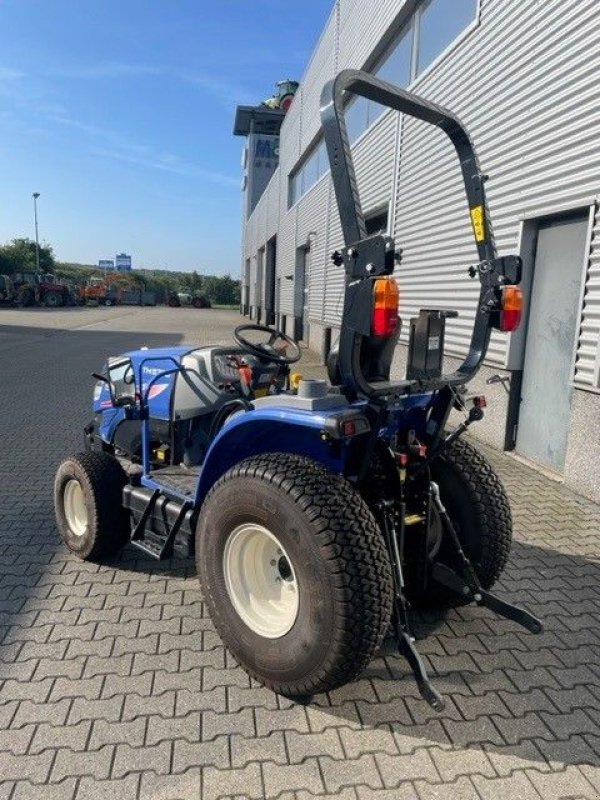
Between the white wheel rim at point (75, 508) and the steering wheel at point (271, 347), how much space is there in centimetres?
135

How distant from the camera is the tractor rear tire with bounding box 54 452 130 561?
132 inches

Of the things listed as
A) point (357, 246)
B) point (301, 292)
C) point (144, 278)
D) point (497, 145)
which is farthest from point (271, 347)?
point (144, 278)

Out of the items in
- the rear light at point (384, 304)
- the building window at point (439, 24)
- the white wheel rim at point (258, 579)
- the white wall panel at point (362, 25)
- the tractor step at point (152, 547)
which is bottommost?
the tractor step at point (152, 547)

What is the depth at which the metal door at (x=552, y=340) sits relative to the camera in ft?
17.0

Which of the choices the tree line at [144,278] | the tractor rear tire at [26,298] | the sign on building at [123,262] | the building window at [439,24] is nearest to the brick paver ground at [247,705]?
the building window at [439,24]

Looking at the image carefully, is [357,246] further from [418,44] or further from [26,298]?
[26,298]

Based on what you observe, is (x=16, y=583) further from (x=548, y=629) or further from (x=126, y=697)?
(x=548, y=629)

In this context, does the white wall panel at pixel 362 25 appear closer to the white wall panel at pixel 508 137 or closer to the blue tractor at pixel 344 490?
the white wall panel at pixel 508 137

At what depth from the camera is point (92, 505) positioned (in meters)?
3.33

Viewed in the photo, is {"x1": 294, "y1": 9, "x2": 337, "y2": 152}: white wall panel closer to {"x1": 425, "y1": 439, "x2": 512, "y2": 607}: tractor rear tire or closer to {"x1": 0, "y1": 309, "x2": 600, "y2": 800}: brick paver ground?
{"x1": 425, "y1": 439, "x2": 512, "y2": 607}: tractor rear tire

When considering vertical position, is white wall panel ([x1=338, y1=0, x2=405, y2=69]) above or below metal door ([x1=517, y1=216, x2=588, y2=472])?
above

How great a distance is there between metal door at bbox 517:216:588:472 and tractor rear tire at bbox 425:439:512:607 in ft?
8.78

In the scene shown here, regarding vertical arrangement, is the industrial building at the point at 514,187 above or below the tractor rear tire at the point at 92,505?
above

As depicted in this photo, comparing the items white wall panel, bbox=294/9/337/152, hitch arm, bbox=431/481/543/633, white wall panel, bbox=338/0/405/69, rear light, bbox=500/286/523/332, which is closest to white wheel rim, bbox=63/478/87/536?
hitch arm, bbox=431/481/543/633
